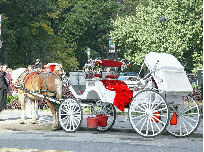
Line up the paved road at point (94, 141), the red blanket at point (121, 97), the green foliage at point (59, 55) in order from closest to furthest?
the paved road at point (94, 141), the red blanket at point (121, 97), the green foliage at point (59, 55)

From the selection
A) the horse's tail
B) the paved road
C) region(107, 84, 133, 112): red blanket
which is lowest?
the paved road

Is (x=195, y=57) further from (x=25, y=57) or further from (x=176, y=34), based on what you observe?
(x=25, y=57)

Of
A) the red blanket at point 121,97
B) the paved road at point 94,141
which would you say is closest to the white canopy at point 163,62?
the red blanket at point 121,97

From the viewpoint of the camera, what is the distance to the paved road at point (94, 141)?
1066 cm

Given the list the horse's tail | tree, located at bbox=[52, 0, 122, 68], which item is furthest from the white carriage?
tree, located at bbox=[52, 0, 122, 68]

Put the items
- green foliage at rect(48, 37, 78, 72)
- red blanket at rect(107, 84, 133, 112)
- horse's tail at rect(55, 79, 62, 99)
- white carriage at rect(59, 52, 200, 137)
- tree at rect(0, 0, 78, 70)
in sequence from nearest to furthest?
white carriage at rect(59, 52, 200, 137) → red blanket at rect(107, 84, 133, 112) → horse's tail at rect(55, 79, 62, 99) → tree at rect(0, 0, 78, 70) → green foliage at rect(48, 37, 78, 72)

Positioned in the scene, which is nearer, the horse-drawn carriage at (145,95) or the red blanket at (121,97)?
the horse-drawn carriage at (145,95)

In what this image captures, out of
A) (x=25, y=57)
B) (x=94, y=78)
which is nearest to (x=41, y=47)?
(x=25, y=57)

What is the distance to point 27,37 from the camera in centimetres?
4169

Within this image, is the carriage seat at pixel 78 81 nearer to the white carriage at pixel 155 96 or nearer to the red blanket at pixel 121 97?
the white carriage at pixel 155 96

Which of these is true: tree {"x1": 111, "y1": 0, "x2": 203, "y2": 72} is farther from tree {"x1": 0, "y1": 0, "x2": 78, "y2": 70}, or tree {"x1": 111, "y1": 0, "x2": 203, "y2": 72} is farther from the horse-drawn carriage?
the horse-drawn carriage

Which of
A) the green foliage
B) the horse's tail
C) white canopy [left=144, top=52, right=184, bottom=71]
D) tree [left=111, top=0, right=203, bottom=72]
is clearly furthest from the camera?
the green foliage

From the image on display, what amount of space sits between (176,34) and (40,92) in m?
25.0

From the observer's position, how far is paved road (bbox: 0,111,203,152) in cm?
1066
